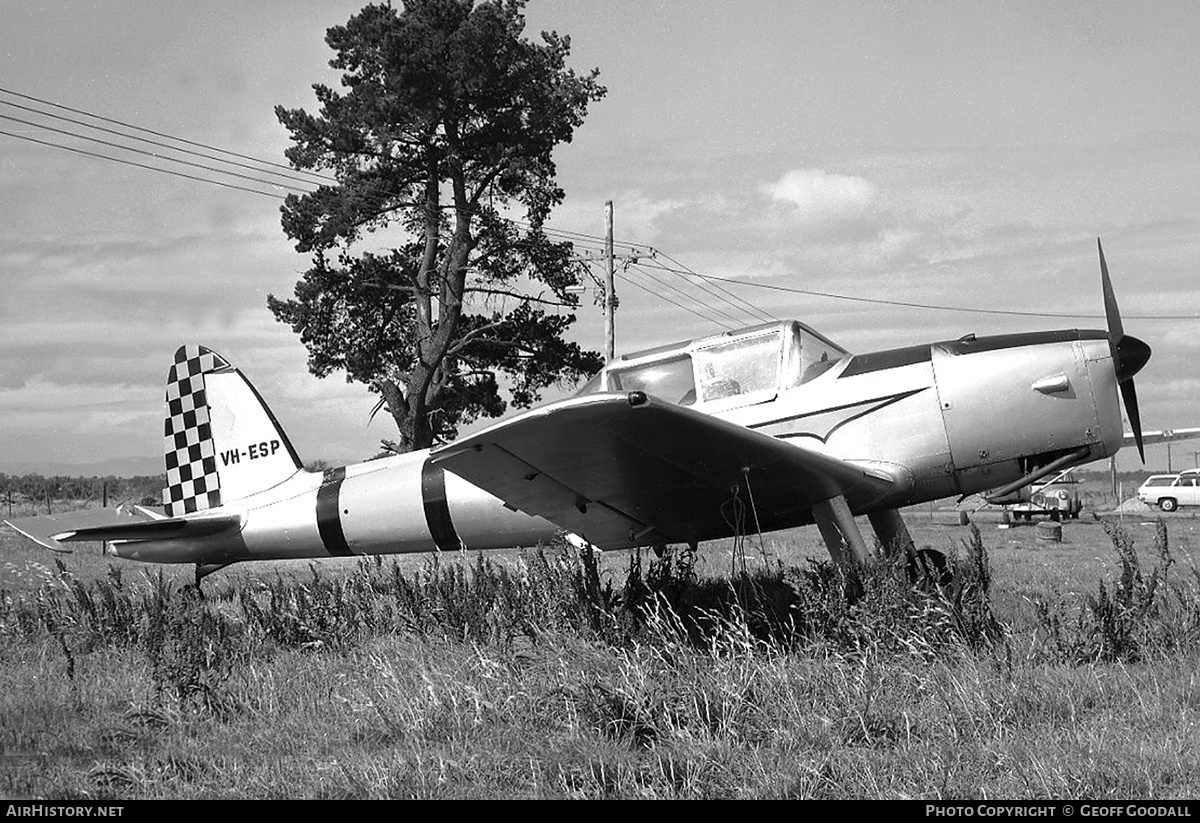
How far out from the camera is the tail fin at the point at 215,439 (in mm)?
9617

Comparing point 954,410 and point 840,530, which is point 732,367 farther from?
point 954,410

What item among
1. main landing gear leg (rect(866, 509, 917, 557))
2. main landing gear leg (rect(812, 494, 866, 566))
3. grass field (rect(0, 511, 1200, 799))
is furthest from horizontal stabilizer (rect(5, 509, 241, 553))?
main landing gear leg (rect(866, 509, 917, 557))

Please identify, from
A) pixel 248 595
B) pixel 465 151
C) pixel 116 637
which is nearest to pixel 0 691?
pixel 116 637

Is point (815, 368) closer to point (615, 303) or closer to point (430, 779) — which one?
point (430, 779)

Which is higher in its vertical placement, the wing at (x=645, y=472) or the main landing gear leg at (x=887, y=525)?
the wing at (x=645, y=472)

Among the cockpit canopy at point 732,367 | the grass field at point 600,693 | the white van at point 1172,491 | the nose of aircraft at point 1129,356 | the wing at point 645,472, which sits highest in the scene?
the cockpit canopy at point 732,367

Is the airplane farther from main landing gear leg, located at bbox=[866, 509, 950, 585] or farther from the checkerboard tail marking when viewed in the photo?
the checkerboard tail marking

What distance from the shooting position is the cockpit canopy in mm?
7559

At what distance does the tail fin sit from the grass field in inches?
77.6

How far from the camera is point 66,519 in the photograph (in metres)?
9.70

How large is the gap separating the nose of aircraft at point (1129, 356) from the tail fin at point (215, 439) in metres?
6.77

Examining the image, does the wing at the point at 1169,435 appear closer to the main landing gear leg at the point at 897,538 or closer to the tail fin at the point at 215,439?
the main landing gear leg at the point at 897,538

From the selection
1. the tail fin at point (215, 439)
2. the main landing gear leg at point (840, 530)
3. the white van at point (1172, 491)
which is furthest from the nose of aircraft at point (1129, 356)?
the white van at point (1172, 491)

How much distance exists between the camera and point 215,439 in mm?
9727
